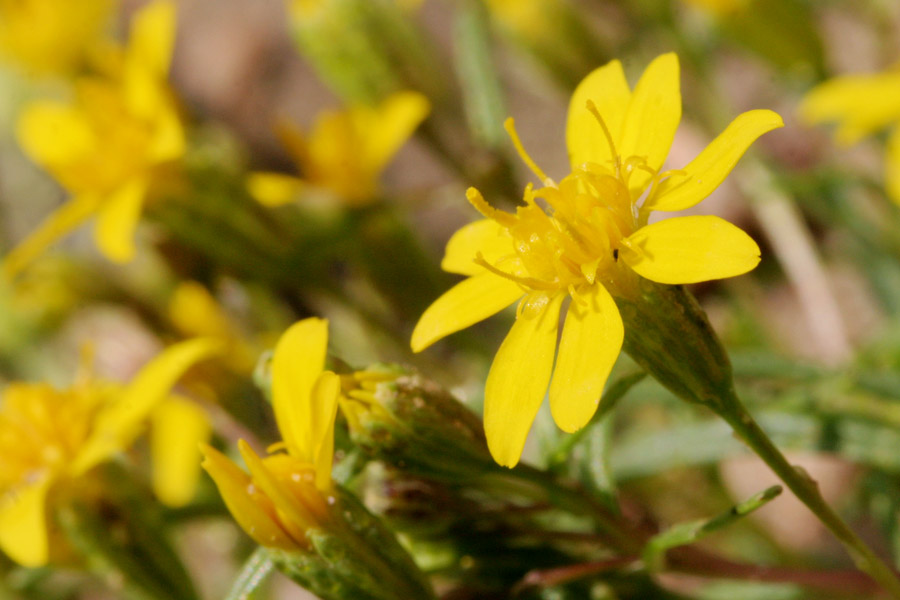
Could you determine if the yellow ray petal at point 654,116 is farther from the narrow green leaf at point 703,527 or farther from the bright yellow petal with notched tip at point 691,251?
the narrow green leaf at point 703,527

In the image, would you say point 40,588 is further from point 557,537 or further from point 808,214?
point 808,214

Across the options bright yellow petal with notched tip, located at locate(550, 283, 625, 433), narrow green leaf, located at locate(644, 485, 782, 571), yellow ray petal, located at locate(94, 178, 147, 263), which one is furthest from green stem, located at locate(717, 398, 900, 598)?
yellow ray petal, located at locate(94, 178, 147, 263)

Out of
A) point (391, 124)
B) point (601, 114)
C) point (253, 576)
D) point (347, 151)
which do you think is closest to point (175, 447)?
point (347, 151)

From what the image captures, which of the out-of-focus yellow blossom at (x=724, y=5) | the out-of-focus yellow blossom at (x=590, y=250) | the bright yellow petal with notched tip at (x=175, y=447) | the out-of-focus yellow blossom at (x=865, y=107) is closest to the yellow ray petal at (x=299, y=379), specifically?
the out-of-focus yellow blossom at (x=590, y=250)

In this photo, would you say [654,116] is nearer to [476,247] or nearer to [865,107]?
[476,247]

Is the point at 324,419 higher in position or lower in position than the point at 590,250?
lower
